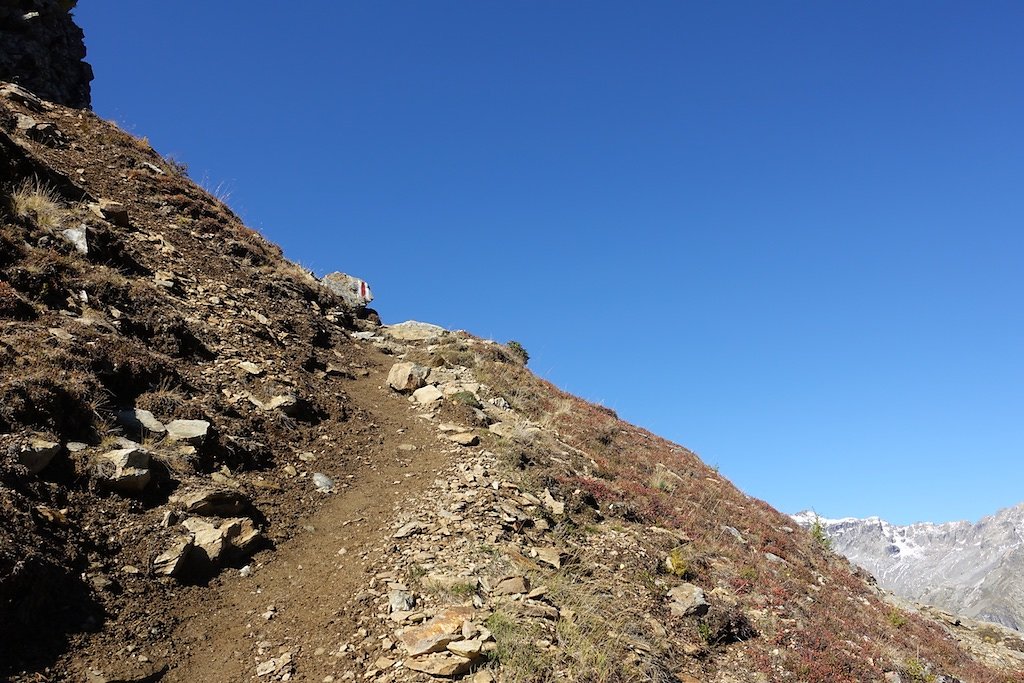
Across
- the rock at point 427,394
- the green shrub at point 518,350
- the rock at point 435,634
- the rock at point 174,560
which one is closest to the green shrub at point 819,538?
the green shrub at point 518,350

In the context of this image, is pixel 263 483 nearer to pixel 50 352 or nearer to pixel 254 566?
pixel 254 566

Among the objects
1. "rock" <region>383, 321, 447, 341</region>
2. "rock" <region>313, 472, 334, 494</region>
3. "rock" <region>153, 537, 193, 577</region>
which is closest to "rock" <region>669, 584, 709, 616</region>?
"rock" <region>313, 472, 334, 494</region>

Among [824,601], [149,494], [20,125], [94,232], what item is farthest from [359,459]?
[20,125]

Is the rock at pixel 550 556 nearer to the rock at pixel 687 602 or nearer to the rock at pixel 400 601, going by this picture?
the rock at pixel 687 602

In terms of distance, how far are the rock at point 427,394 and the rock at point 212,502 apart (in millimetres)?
7158

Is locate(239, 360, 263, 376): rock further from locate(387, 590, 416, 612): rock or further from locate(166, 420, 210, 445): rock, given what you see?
locate(387, 590, 416, 612): rock

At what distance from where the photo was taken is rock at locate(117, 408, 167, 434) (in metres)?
10.7

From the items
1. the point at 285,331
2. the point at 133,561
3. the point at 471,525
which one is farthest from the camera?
the point at 285,331

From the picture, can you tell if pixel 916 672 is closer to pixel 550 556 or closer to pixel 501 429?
pixel 550 556

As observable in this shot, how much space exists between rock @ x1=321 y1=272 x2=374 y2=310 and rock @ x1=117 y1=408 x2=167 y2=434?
14.2 metres

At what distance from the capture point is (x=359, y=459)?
13.9 meters

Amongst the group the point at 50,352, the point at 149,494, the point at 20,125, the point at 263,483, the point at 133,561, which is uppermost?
the point at 20,125

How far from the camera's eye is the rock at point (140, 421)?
420 inches

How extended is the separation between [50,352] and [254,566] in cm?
522
